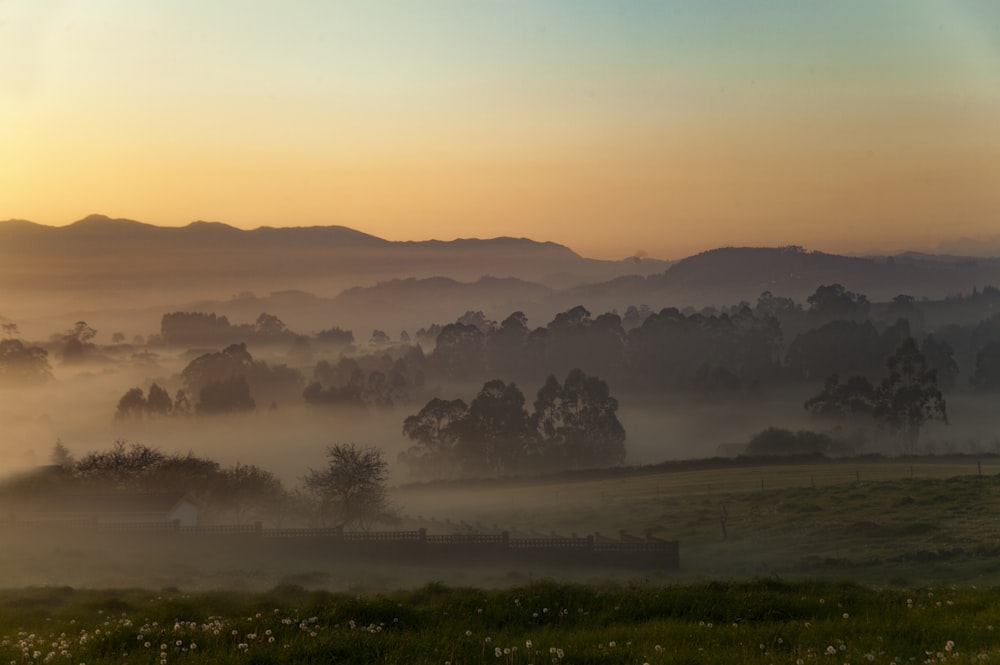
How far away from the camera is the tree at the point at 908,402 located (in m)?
156

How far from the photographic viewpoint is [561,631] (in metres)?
20.3

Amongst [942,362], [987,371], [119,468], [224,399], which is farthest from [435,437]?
[987,371]

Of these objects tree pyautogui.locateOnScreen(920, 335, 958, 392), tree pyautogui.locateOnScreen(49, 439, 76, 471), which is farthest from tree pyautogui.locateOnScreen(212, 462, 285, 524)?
tree pyautogui.locateOnScreen(920, 335, 958, 392)

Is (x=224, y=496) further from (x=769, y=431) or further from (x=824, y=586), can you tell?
(x=769, y=431)

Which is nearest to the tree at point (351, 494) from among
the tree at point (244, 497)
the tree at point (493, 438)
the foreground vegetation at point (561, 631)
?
the tree at point (244, 497)

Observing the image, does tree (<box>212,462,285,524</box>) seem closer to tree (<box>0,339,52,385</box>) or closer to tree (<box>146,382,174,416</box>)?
tree (<box>146,382,174,416</box>)

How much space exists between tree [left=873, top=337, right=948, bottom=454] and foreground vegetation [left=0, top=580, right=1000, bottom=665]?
136595 millimetres

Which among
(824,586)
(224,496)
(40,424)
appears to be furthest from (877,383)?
(824,586)

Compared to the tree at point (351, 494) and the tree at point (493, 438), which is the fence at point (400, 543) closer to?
the tree at point (351, 494)

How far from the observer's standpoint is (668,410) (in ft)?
624

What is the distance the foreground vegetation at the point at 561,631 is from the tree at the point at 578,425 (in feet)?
406

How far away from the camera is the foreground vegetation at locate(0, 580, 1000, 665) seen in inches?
686

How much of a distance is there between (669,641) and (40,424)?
161 m

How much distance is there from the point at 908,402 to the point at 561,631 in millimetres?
151577
